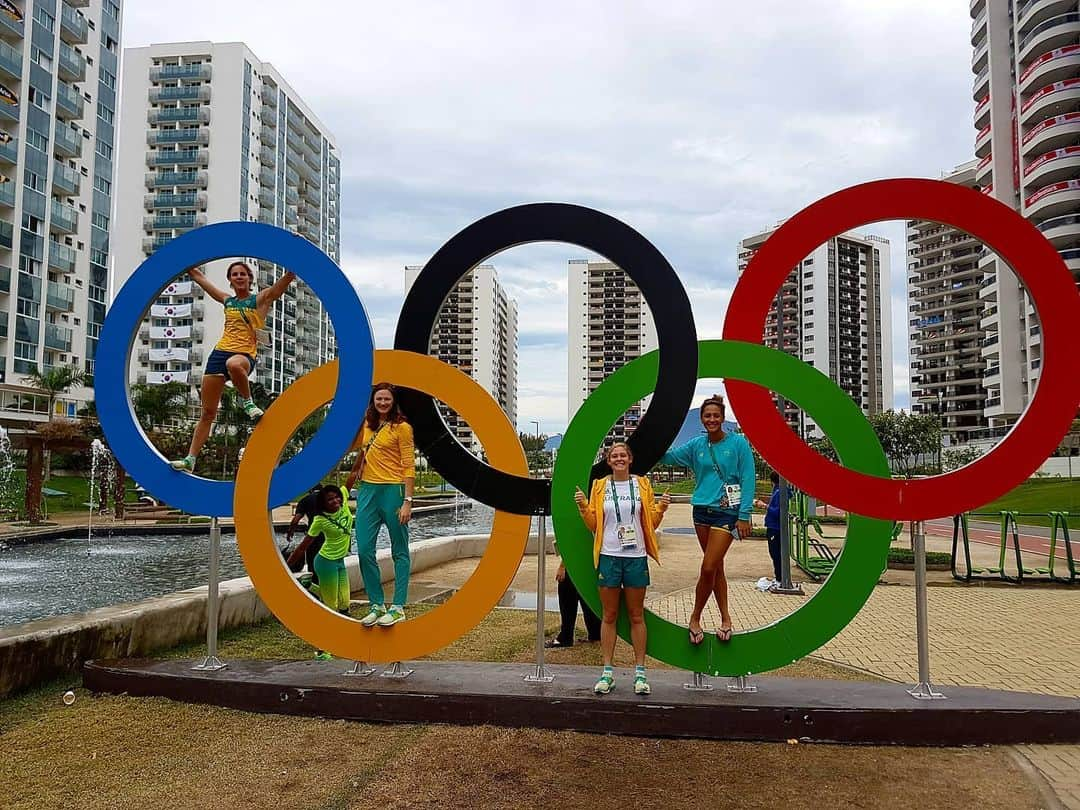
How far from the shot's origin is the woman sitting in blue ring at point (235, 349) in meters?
6.36

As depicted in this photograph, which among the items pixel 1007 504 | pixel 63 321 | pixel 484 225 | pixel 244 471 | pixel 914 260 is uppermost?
pixel 914 260

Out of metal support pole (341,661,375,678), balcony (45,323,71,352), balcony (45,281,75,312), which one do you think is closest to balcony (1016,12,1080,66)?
metal support pole (341,661,375,678)

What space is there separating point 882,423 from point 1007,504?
796 cm

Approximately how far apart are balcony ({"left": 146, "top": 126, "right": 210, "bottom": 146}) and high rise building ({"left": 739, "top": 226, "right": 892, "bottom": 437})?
60.1 meters

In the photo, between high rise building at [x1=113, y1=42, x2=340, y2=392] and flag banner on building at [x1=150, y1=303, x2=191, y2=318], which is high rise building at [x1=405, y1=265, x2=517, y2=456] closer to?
high rise building at [x1=113, y1=42, x2=340, y2=392]

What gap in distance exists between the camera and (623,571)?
544cm

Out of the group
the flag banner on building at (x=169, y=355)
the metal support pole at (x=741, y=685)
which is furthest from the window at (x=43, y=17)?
the metal support pole at (x=741, y=685)

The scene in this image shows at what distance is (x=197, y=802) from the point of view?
4.10m

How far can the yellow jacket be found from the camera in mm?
5406

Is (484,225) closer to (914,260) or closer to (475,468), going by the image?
(475,468)

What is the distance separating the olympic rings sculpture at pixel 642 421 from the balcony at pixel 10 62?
4600cm

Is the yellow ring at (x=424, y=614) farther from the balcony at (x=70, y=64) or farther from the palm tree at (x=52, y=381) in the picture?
the balcony at (x=70, y=64)

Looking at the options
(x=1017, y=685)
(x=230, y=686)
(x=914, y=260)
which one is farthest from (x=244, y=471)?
(x=914, y=260)

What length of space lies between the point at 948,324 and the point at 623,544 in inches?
3563
